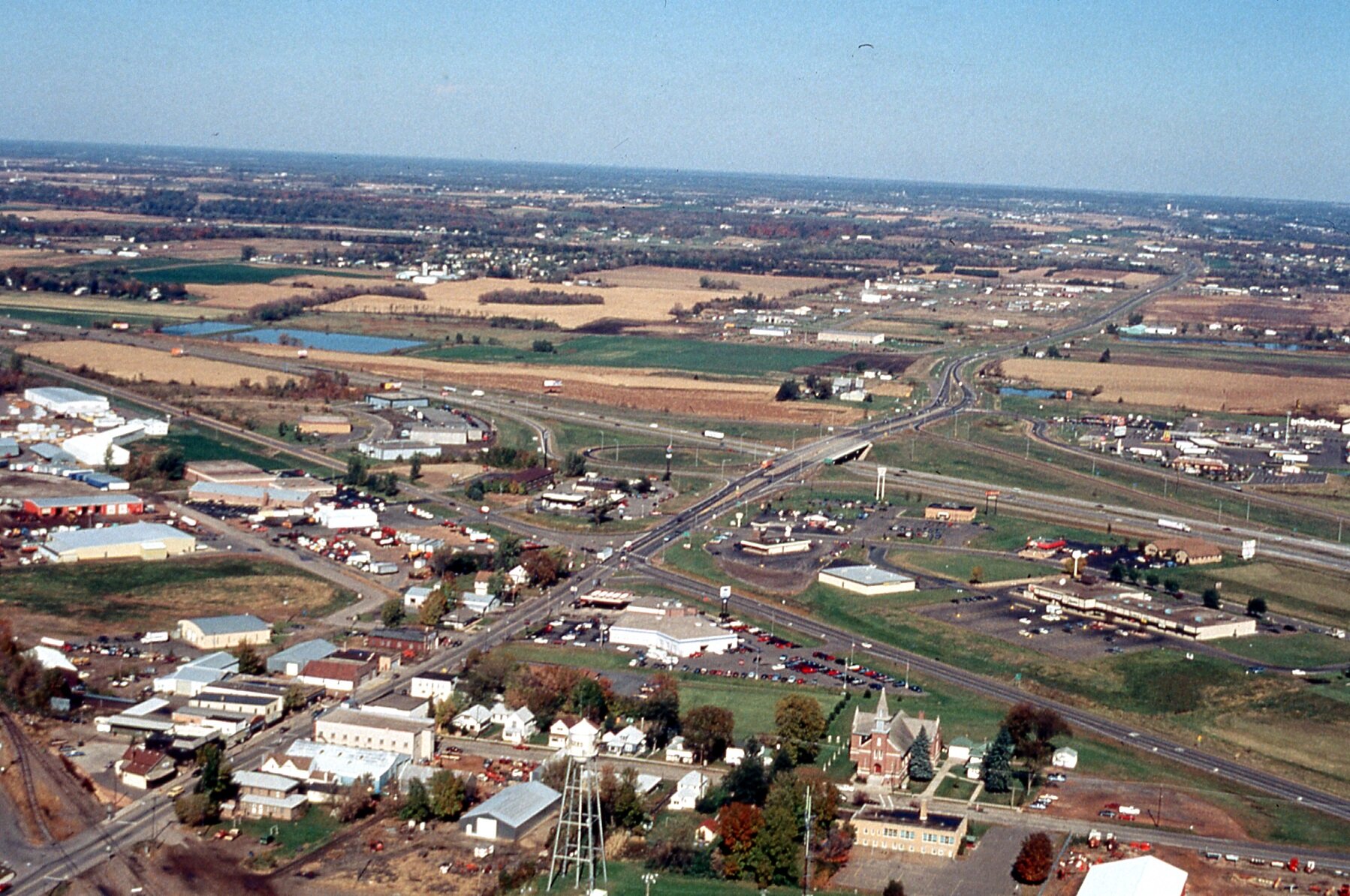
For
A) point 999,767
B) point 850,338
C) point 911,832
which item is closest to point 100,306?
point 850,338

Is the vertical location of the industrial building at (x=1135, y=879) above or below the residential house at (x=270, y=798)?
above

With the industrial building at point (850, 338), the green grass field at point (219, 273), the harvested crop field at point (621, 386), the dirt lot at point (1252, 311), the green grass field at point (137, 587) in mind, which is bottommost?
the green grass field at point (137, 587)

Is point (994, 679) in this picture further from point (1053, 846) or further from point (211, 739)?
point (211, 739)

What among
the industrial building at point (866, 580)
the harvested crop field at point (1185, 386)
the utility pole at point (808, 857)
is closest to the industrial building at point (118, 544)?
the industrial building at point (866, 580)

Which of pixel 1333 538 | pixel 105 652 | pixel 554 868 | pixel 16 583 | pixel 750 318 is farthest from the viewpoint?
pixel 750 318

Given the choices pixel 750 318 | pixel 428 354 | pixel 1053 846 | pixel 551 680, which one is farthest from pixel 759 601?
pixel 750 318

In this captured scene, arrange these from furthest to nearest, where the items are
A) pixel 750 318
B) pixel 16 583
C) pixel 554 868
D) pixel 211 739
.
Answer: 1. pixel 750 318
2. pixel 16 583
3. pixel 211 739
4. pixel 554 868

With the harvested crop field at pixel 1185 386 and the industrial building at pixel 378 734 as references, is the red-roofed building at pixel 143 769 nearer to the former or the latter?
the industrial building at pixel 378 734

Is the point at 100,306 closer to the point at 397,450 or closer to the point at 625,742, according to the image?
the point at 397,450
